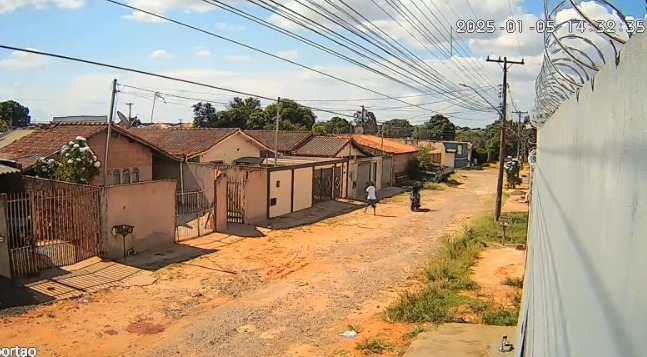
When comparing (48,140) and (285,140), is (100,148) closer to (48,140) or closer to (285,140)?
(48,140)

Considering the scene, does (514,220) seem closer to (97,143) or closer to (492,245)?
(492,245)

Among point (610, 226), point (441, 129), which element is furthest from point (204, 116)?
point (610, 226)

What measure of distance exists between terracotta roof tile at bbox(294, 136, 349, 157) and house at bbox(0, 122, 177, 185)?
10.4 m

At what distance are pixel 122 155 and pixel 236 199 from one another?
4.84m

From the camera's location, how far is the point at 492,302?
10367mm

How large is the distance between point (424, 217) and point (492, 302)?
12264 millimetres

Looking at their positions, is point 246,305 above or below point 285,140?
below

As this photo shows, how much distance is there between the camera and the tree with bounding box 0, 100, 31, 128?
5153 cm

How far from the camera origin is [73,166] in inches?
614

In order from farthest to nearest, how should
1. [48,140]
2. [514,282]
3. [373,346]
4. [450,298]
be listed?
[48,140]
[514,282]
[450,298]
[373,346]

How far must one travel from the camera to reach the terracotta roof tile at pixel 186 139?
24.2 metres

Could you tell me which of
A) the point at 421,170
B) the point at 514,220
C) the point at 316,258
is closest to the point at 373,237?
the point at 316,258

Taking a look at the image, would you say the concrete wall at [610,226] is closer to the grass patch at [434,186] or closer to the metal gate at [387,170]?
the metal gate at [387,170]

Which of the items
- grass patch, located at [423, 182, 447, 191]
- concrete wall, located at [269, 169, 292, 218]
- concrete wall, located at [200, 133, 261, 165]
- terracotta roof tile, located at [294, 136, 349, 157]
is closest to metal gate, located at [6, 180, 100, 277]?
concrete wall, located at [269, 169, 292, 218]
